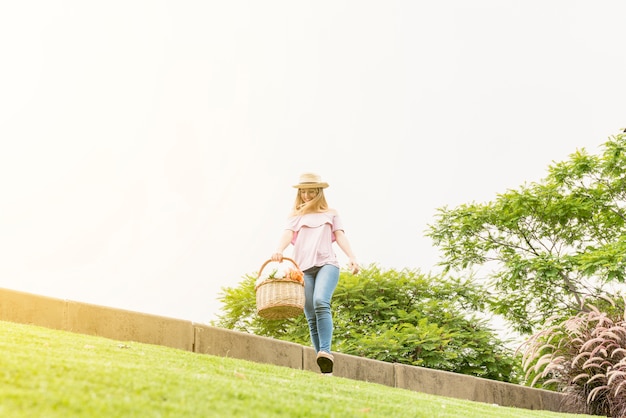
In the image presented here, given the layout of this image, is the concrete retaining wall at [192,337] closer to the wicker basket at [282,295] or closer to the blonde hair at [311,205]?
the wicker basket at [282,295]

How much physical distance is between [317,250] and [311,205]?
495mm

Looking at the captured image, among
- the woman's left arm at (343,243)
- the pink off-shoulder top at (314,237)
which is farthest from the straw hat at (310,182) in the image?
the woman's left arm at (343,243)

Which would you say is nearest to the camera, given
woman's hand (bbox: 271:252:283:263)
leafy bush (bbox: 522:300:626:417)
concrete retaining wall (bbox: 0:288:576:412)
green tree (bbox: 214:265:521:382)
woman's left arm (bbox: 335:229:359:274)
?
concrete retaining wall (bbox: 0:288:576:412)

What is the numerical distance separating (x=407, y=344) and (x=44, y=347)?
1206 centimetres

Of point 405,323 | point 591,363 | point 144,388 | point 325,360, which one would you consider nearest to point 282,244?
point 325,360

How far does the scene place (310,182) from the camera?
7781 millimetres

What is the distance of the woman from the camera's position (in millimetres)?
7324

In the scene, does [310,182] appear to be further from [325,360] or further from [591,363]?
[591,363]

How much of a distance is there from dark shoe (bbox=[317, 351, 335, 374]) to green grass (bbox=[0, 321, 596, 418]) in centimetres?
124

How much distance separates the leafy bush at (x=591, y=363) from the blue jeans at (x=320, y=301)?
3.36m

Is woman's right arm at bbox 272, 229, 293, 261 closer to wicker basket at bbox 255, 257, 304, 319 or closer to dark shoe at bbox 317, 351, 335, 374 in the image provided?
wicker basket at bbox 255, 257, 304, 319

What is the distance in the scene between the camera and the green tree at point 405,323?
16.0m

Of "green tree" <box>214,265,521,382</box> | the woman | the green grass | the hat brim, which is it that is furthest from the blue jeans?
"green tree" <box>214,265,521,382</box>

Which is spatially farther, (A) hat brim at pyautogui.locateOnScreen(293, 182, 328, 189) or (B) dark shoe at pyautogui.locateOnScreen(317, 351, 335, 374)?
(A) hat brim at pyautogui.locateOnScreen(293, 182, 328, 189)
